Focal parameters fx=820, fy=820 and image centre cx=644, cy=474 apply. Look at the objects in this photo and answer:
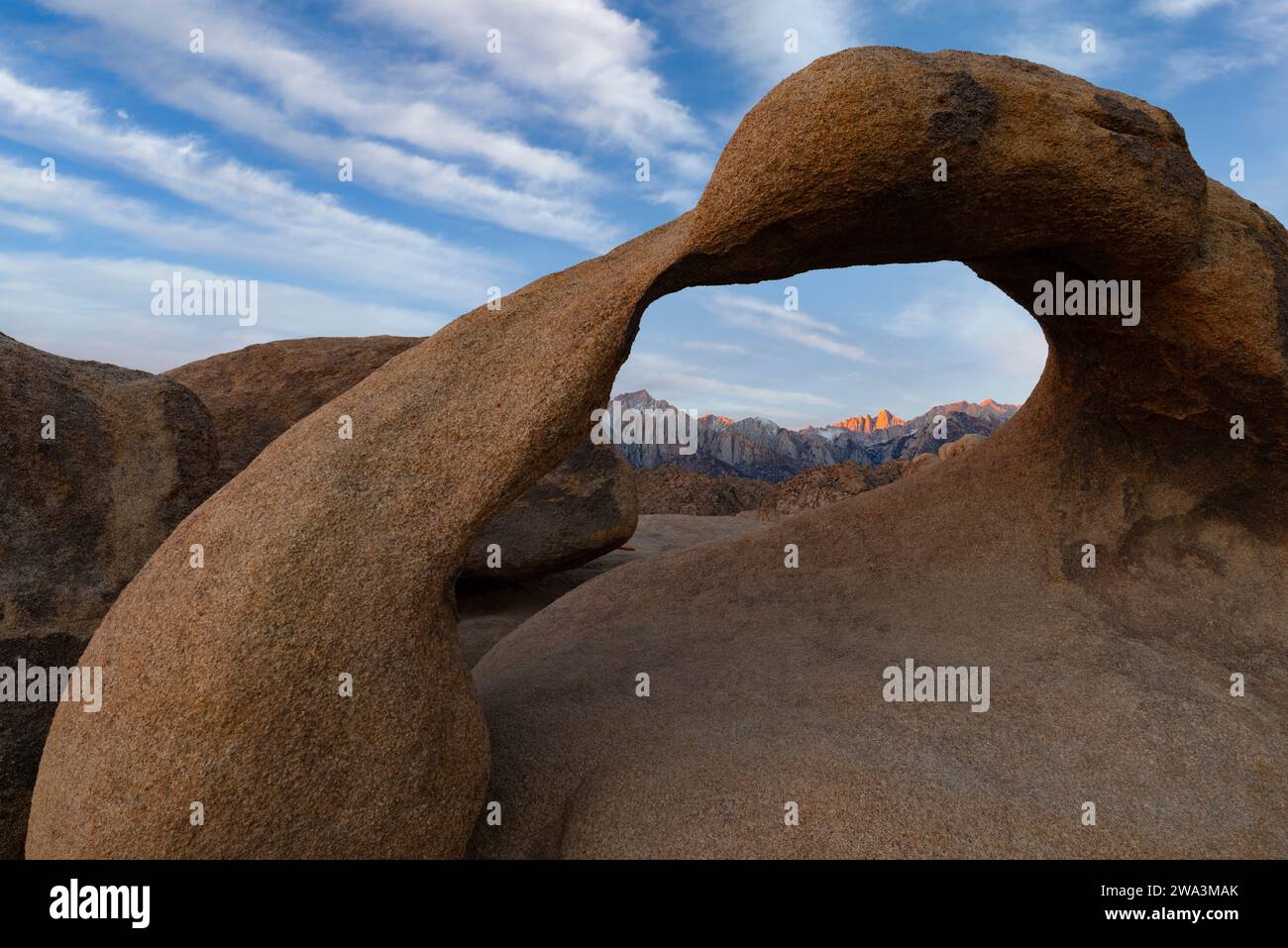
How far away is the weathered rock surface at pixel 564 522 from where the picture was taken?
295 inches

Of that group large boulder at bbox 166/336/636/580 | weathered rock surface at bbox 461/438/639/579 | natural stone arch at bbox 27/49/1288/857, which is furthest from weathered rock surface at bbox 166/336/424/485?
natural stone arch at bbox 27/49/1288/857

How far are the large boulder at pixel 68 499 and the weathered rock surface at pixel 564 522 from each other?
3.15 meters

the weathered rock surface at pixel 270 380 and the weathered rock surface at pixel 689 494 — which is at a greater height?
the weathered rock surface at pixel 270 380

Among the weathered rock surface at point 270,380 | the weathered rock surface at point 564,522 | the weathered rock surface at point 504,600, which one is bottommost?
the weathered rock surface at point 504,600

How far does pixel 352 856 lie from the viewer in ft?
9.60

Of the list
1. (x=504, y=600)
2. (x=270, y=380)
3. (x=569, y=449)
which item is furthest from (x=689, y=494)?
(x=569, y=449)

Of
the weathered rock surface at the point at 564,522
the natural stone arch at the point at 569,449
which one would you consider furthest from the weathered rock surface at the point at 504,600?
the natural stone arch at the point at 569,449

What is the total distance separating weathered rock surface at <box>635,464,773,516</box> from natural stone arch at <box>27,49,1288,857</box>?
12.8 metres

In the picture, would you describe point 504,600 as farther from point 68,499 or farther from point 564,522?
point 68,499

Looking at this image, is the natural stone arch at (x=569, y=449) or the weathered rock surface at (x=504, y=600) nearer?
the natural stone arch at (x=569, y=449)

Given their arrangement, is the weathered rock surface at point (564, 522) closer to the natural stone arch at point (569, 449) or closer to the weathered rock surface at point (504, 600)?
the weathered rock surface at point (504, 600)

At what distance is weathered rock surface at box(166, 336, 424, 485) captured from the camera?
6594mm

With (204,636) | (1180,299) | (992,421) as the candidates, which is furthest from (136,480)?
(992,421)
